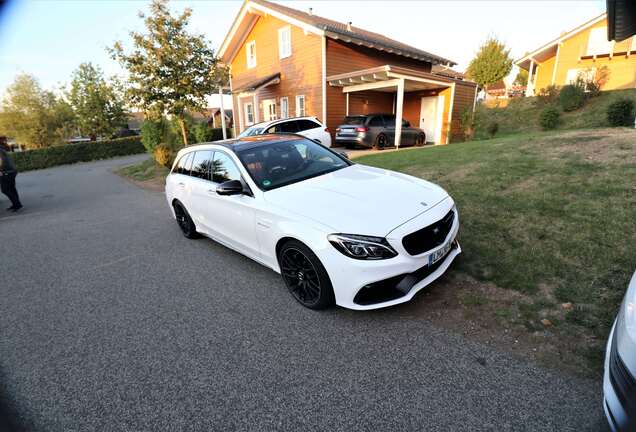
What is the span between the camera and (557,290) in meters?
3.07

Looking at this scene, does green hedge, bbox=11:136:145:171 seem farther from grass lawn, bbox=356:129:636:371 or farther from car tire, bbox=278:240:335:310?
car tire, bbox=278:240:335:310

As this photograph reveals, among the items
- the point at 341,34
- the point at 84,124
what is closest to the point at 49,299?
the point at 341,34

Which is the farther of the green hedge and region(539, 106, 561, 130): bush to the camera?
the green hedge

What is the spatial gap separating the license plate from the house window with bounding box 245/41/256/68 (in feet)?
67.3

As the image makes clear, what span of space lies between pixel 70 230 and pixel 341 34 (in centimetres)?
1337

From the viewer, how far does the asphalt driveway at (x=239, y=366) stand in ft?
6.82

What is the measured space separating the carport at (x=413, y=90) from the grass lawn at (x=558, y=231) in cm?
725

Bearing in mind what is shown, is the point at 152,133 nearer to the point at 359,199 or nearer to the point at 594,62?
the point at 359,199

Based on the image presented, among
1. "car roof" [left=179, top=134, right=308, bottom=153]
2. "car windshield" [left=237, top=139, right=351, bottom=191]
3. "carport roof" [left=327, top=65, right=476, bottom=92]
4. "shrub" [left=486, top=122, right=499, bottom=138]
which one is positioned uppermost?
"carport roof" [left=327, top=65, right=476, bottom=92]

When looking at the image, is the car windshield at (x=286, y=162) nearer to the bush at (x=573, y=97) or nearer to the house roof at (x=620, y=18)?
the house roof at (x=620, y=18)

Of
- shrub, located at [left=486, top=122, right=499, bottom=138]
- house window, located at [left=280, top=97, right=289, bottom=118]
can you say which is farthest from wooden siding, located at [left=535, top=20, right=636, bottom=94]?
house window, located at [left=280, top=97, right=289, bottom=118]

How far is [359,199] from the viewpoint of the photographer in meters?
3.18

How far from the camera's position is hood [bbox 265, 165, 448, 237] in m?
2.82

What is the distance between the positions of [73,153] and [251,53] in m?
14.6
